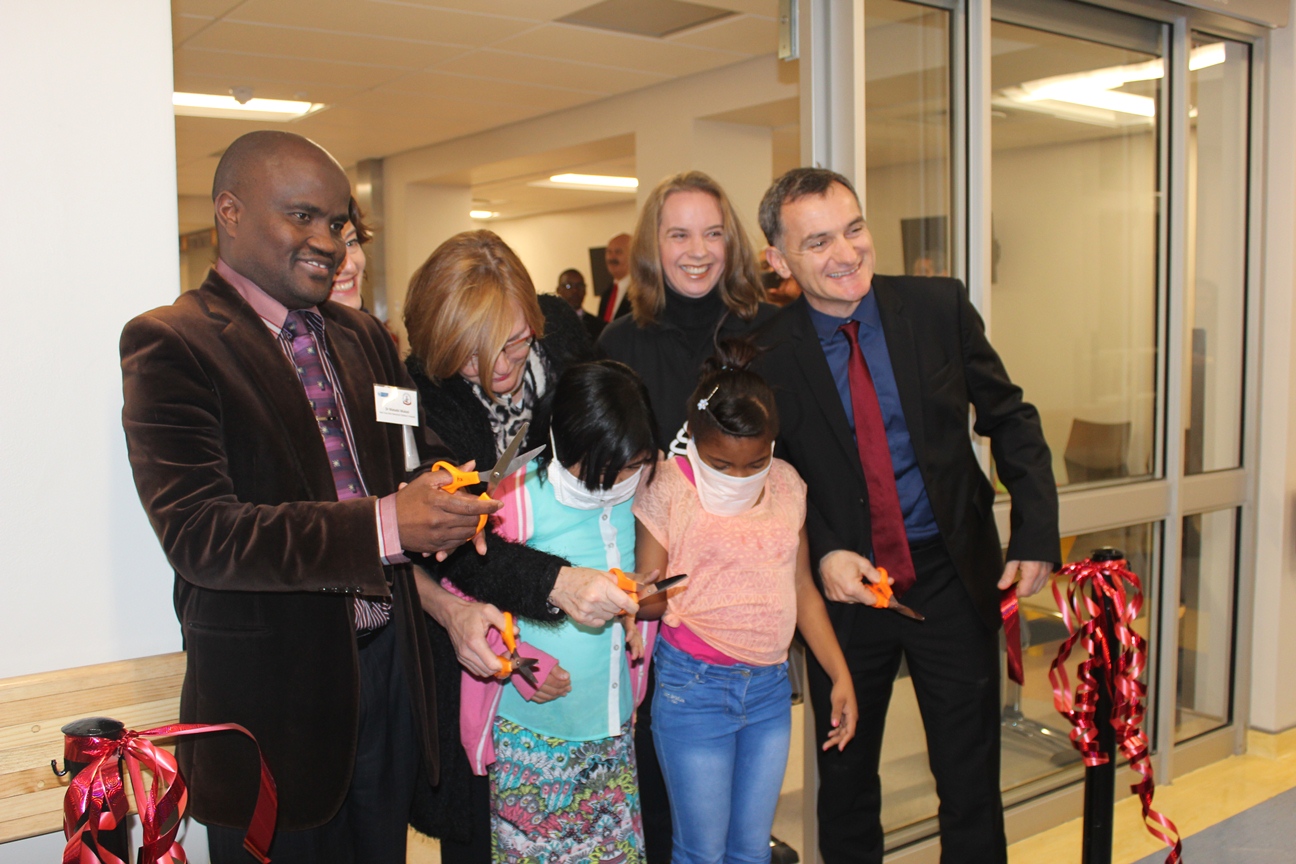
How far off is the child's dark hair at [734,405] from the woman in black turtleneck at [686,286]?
12.2 inches

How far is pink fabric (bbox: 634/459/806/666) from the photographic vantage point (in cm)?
185

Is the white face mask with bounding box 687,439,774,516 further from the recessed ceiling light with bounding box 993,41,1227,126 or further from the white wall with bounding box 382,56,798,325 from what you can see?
the white wall with bounding box 382,56,798,325

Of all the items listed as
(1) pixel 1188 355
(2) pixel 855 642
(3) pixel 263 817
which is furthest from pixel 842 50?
(3) pixel 263 817

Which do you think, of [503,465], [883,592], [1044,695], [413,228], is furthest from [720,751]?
[413,228]

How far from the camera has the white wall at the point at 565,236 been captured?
12.4m

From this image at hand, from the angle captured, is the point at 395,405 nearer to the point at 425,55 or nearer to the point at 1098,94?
the point at 1098,94

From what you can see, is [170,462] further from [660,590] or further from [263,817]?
[660,590]

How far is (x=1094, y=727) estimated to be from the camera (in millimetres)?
2043

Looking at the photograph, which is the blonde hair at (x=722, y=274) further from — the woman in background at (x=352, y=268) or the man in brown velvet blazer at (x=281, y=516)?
the man in brown velvet blazer at (x=281, y=516)

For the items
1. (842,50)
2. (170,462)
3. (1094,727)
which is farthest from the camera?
(842,50)

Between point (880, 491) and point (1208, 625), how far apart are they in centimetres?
227

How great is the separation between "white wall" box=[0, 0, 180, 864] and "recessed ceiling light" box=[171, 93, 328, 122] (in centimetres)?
565

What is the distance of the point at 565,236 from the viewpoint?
13180 mm

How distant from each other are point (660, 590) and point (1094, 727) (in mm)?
1025
